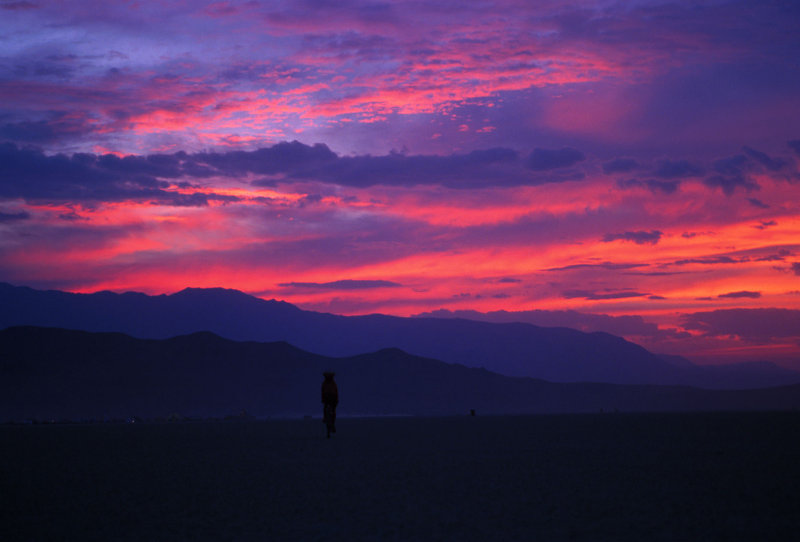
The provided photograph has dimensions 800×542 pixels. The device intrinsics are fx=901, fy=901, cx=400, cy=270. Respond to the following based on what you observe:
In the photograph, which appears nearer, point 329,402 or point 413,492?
point 413,492

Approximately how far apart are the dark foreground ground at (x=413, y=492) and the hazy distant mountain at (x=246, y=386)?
6208cm

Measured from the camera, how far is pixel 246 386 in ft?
343

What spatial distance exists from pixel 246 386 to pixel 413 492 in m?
93.8

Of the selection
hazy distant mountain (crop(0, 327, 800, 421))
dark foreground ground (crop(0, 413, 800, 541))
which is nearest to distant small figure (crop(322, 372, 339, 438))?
dark foreground ground (crop(0, 413, 800, 541))

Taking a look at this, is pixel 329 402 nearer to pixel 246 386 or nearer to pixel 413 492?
pixel 413 492

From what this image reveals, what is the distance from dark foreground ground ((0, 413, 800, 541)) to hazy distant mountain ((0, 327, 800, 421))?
62083 mm

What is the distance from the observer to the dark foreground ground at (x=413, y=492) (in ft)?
32.9

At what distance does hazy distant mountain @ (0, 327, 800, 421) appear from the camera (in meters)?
90.1

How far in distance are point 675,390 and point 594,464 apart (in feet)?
414

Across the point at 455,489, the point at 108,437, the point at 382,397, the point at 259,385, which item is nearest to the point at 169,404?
the point at 259,385

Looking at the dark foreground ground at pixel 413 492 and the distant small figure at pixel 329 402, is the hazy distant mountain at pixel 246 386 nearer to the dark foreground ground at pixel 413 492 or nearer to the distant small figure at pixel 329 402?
the distant small figure at pixel 329 402

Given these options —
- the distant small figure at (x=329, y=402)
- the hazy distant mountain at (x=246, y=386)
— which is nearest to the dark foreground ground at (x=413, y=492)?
the distant small figure at (x=329, y=402)

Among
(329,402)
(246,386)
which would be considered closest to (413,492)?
(329,402)

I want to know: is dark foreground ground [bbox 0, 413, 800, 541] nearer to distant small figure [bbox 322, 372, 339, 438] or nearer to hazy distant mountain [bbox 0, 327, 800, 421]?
distant small figure [bbox 322, 372, 339, 438]
